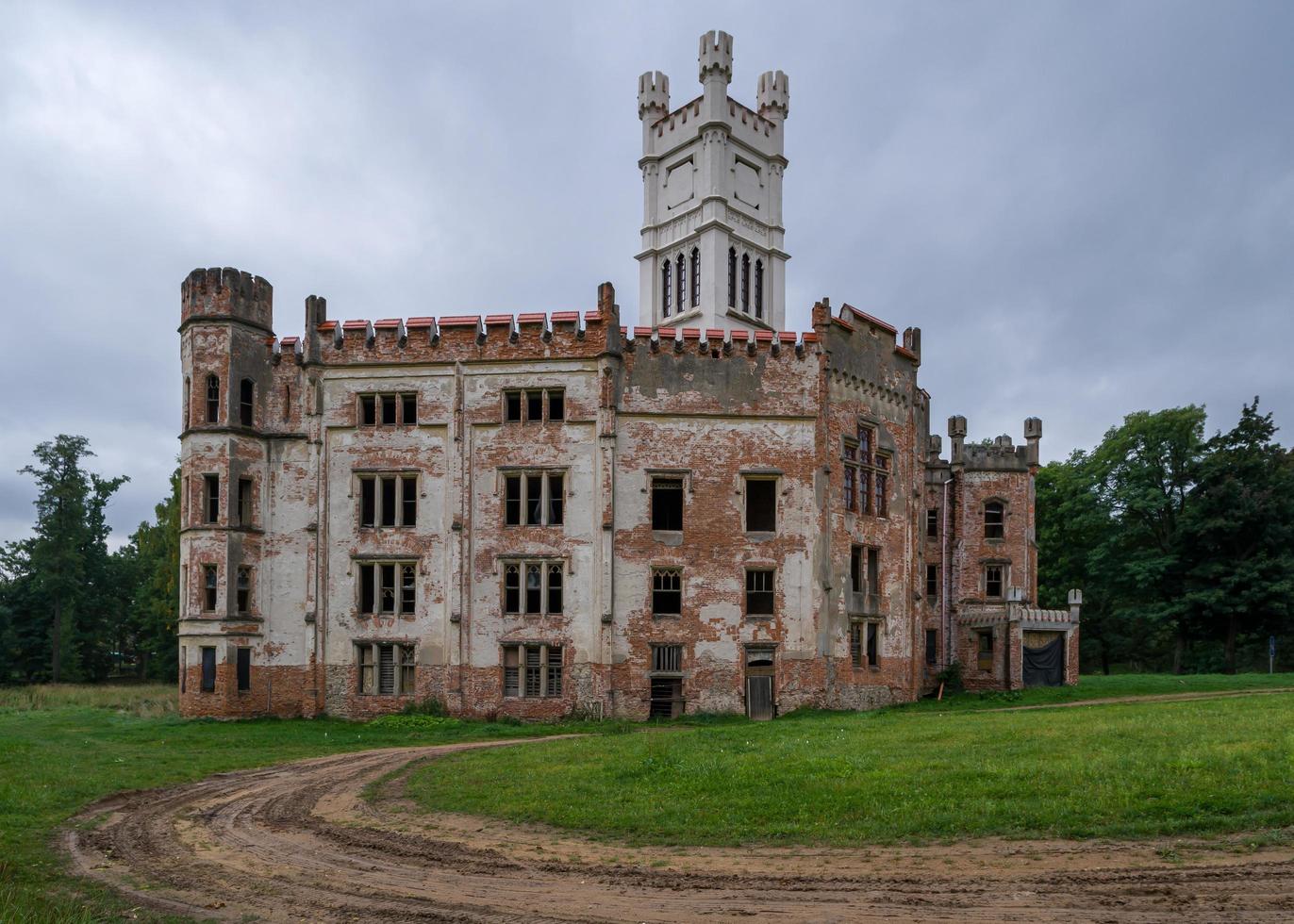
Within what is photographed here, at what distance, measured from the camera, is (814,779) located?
16062mm

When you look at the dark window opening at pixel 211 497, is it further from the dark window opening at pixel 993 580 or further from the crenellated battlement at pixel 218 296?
the dark window opening at pixel 993 580

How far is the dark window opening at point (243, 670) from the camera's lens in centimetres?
3525

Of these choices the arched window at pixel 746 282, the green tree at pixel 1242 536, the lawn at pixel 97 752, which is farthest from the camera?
the arched window at pixel 746 282

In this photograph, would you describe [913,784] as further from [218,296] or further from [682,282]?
[682,282]

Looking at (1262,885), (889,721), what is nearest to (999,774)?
(1262,885)

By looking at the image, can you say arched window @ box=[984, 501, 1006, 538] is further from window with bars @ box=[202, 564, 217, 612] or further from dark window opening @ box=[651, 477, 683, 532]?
window with bars @ box=[202, 564, 217, 612]

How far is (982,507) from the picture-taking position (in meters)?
45.9

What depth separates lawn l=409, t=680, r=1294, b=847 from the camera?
13094mm

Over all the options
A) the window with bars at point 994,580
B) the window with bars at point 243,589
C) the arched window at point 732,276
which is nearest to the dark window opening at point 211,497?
the window with bars at point 243,589

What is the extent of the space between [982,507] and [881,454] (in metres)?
10.9

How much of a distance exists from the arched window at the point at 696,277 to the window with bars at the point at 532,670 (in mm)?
27910

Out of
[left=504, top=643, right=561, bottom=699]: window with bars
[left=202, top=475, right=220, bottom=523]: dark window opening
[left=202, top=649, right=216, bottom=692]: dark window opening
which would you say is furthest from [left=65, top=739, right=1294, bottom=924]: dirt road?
[left=202, top=475, right=220, bottom=523]: dark window opening

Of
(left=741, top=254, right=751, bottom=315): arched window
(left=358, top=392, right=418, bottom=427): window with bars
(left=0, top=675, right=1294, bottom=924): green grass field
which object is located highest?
(left=741, top=254, right=751, bottom=315): arched window

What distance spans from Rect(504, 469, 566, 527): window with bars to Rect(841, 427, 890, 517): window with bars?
10.0m
